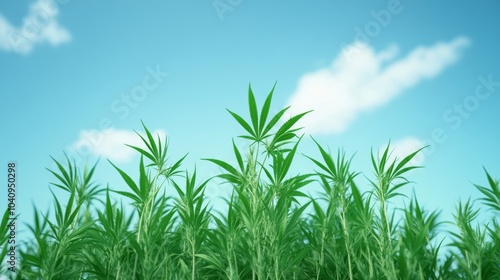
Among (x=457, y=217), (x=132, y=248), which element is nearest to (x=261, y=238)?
(x=132, y=248)

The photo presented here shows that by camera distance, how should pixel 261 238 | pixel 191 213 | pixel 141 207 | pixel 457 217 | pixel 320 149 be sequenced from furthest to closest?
pixel 457 217
pixel 320 149
pixel 141 207
pixel 191 213
pixel 261 238

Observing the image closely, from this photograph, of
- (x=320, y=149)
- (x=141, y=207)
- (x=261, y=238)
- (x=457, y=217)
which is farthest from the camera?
(x=457, y=217)

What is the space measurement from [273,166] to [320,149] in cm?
36

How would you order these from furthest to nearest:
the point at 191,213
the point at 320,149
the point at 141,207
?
the point at 320,149 → the point at 141,207 → the point at 191,213

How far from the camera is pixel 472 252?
2.08m

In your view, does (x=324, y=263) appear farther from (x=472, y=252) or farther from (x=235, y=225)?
(x=472, y=252)

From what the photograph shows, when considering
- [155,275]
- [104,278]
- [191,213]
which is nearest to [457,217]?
[191,213]

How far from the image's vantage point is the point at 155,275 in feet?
6.57

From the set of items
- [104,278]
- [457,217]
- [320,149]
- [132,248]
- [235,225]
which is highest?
[320,149]

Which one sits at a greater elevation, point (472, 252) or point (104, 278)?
point (472, 252)

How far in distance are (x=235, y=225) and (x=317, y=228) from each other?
52cm

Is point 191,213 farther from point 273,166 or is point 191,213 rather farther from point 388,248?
point 388,248

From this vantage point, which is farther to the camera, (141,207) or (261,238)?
(141,207)

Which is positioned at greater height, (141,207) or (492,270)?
(141,207)
